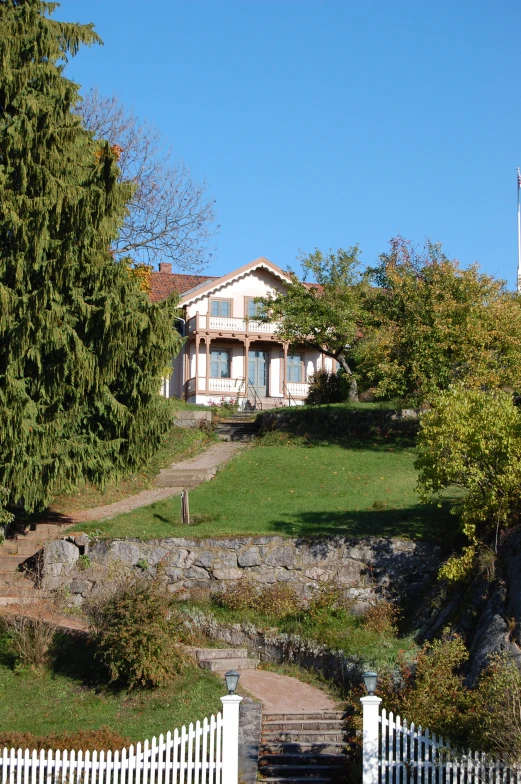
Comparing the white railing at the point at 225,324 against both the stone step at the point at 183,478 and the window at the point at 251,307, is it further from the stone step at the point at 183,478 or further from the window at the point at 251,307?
the stone step at the point at 183,478

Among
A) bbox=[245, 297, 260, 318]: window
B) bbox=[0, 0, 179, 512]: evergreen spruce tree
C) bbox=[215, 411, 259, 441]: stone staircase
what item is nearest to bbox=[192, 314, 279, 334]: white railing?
bbox=[245, 297, 260, 318]: window

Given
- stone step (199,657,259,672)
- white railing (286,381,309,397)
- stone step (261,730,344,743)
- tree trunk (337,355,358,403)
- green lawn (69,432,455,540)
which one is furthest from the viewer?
white railing (286,381,309,397)

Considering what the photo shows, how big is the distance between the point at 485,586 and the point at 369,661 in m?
2.18

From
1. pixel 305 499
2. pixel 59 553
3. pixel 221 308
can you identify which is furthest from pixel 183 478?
pixel 221 308

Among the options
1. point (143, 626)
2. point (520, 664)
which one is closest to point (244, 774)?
point (143, 626)

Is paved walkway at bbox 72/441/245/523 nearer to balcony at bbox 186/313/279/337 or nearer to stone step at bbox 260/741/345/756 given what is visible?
balcony at bbox 186/313/279/337

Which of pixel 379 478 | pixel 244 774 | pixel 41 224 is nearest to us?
pixel 244 774

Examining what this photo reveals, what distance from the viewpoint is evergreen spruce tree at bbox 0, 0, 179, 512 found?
17.5m

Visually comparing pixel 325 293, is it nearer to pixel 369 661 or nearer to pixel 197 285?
pixel 197 285

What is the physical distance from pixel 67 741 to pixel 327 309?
22.9 m

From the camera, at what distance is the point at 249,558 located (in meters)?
18.0

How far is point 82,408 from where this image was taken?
18.9 meters

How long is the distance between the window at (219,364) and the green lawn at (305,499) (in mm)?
10661

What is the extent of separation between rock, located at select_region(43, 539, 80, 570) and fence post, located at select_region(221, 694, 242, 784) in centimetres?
841
